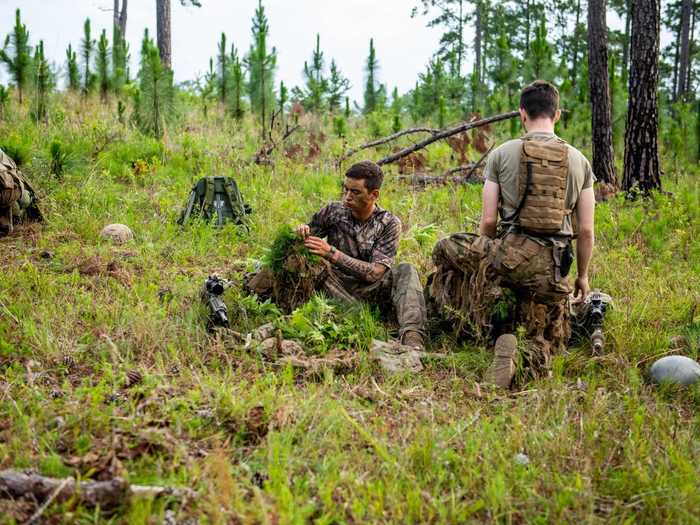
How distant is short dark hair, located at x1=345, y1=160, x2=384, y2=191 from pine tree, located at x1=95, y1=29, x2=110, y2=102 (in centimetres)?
942

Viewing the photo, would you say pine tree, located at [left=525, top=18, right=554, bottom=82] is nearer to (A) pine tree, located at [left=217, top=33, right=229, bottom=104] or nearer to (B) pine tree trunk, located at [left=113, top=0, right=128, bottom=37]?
(A) pine tree, located at [left=217, top=33, right=229, bottom=104]

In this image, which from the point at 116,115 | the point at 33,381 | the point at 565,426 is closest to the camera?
the point at 565,426

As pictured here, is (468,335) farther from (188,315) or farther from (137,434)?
(137,434)

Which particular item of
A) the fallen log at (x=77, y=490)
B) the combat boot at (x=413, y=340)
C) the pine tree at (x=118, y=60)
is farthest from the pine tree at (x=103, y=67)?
the fallen log at (x=77, y=490)

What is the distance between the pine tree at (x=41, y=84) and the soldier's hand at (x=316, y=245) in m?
6.99

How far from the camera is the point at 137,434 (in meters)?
2.93

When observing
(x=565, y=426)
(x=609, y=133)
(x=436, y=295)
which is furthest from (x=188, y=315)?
Answer: (x=609, y=133)

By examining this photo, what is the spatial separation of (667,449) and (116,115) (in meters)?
10.2

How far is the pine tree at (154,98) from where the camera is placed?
9.91 metres

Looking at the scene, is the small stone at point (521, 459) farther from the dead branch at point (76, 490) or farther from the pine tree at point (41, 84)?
the pine tree at point (41, 84)

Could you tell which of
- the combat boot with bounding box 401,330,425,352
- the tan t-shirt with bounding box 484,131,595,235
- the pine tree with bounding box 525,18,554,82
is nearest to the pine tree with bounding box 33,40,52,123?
the combat boot with bounding box 401,330,425,352

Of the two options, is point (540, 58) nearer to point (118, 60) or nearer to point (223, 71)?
point (223, 71)

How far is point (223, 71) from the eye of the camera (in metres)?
13.9

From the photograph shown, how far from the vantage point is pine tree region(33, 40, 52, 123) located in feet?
33.4
